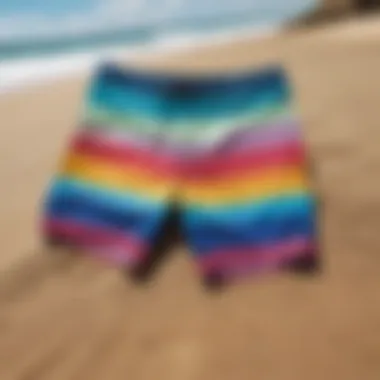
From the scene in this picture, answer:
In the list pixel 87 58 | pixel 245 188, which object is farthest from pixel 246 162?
pixel 87 58

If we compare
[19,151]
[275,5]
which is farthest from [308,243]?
[275,5]

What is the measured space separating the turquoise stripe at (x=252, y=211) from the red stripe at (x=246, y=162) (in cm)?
4

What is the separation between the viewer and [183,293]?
2.65 ft

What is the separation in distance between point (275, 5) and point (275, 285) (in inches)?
25.1

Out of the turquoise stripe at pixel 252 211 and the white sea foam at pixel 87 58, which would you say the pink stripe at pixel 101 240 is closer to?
the turquoise stripe at pixel 252 211

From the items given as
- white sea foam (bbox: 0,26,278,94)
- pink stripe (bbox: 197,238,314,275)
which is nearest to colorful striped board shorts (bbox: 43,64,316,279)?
pink stripe (bbox: 197,238,314,275)

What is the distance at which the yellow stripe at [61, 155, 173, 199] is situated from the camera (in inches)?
33.7

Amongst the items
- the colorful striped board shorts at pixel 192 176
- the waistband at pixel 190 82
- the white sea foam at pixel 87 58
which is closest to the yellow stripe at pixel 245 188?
the colorful striped board shorts at pixel 192 176

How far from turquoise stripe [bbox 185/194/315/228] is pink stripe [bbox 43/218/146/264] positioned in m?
0.05

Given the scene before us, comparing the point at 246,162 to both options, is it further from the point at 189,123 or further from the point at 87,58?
the point at 87,58

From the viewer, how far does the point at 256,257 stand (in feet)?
2.67

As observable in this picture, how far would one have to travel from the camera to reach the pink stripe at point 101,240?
2.72ft

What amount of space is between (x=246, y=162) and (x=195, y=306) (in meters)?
0.15

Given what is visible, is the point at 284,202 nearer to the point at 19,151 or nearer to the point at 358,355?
the point at 358,355
